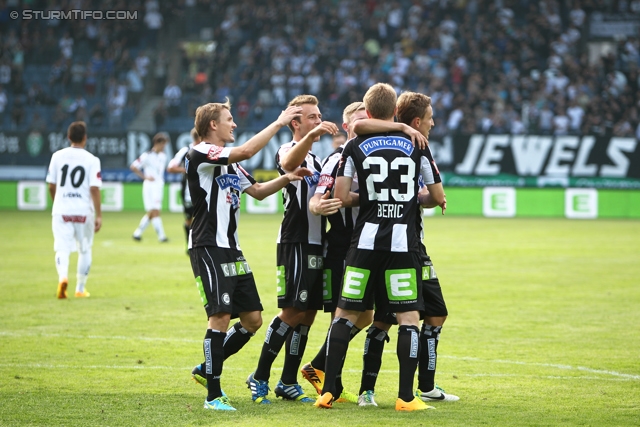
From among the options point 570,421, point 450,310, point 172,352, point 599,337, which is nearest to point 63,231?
point 172,352

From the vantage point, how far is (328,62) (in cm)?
3544

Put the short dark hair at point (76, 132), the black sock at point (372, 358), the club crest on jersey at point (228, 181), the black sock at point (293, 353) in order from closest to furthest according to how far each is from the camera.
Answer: the club crest on jersey at point (228, 181), the black sock at point (372, 358), the black sock at point (293, 353), the short dark hair at point (76, 132)

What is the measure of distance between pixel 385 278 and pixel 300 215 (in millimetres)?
895

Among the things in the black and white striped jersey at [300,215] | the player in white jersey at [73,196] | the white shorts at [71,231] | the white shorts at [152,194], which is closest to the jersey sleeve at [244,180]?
the black and white striped jersey at [300,215]

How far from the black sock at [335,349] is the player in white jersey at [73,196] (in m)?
6.55

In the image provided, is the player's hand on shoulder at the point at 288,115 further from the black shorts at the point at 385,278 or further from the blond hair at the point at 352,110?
the black shorts at the point at 385,278

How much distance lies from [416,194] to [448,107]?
27.1 m

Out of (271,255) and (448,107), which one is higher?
(448,107)

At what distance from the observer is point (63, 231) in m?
12.4

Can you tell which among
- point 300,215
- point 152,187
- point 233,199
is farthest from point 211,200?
point 152,187

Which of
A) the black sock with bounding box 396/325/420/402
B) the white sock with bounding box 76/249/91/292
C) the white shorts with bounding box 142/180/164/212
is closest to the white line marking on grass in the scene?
the white sock with bounding box 76/249/91/292

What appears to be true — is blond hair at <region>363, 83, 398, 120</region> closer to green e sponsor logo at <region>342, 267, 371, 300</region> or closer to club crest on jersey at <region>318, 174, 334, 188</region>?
club crest on jersey at <region>318, 174, 334, 188</region>

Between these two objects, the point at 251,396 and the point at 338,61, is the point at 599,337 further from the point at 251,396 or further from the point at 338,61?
the point at 338,61

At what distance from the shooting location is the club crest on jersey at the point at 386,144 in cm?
639
